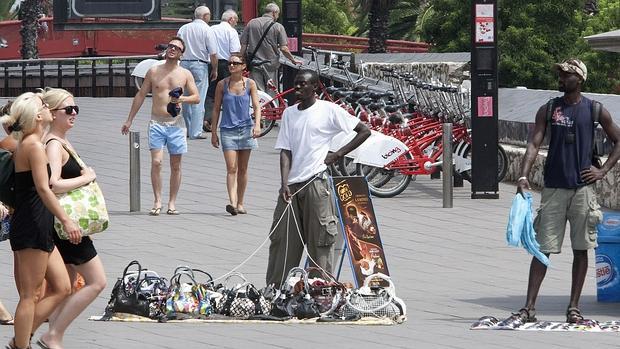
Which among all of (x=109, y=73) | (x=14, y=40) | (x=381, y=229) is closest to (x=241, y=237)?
(x=381, y=229)

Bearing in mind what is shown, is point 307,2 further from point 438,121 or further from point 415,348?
point 415,348

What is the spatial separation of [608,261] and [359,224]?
68.6 inches

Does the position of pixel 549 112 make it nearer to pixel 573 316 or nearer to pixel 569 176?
pixel 569 176

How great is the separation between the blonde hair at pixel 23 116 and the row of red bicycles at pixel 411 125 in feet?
30.5

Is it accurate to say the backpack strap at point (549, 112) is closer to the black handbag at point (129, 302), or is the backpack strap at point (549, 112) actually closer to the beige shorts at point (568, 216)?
the beige shorts at point (568, 216)

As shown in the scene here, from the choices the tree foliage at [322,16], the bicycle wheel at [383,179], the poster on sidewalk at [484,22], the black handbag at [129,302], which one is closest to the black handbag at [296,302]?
the black handbag at [129,302]

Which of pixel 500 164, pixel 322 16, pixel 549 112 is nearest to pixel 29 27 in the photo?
pixel 322 16

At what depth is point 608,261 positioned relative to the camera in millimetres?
11375

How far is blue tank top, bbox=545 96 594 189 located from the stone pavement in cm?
96

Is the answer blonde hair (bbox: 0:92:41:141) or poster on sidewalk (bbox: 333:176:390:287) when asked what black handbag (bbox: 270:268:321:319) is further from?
blonde hair (bbox: 0:92:41:141)

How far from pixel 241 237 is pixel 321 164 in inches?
154

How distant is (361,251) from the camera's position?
11.3 metres

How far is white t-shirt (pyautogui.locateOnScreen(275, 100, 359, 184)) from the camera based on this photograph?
11.0 meters

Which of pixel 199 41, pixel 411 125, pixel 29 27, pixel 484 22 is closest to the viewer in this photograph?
pixel 484 22
